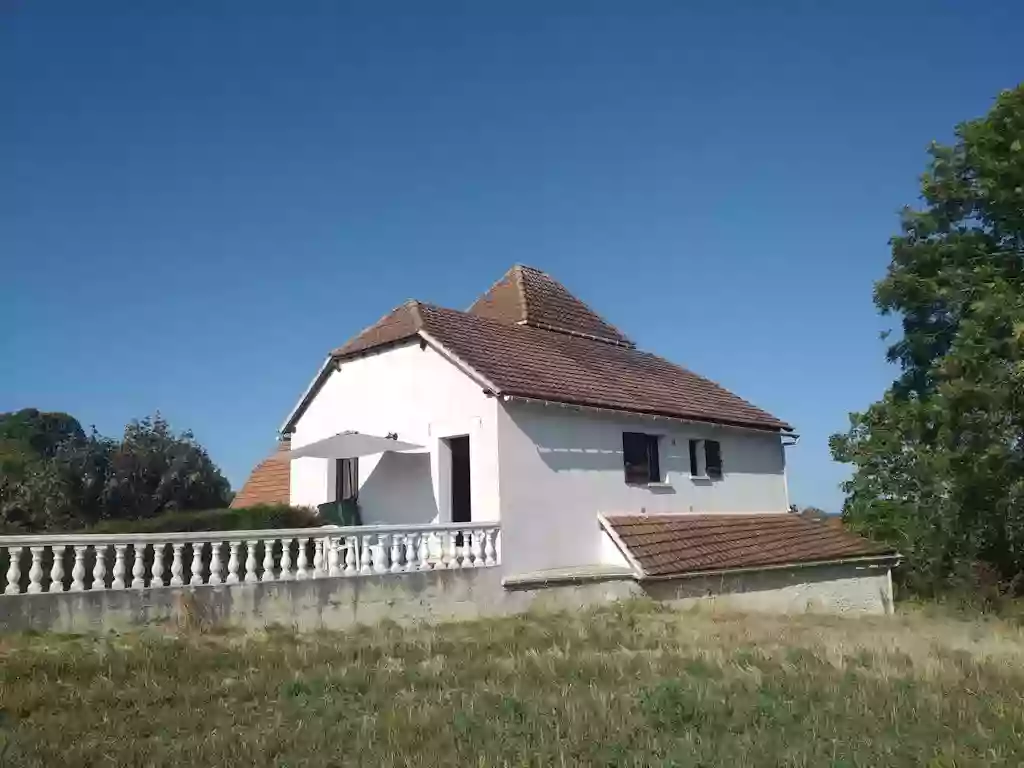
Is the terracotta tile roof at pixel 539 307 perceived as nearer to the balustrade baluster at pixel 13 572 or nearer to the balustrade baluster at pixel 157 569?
the balustrade baluster at pixel 157 569

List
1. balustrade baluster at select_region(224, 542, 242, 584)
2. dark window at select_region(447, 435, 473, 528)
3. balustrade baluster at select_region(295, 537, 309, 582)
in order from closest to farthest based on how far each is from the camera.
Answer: balustrade baluster at select_region(224, 542, 242, 584) → balustrade baluster at select_region(295, 537, 309, 582) → dark window at select_region(447, 435, 473, 528)

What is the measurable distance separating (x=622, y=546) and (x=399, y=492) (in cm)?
483

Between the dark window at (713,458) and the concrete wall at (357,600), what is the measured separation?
305 centimetres

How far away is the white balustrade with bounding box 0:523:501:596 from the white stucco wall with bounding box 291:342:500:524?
4.45ft

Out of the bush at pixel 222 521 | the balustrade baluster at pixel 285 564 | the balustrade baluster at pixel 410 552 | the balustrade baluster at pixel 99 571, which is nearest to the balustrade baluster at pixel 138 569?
the balustrade baluster at pixel 99 571

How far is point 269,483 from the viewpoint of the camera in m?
22.7

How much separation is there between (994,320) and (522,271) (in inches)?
478

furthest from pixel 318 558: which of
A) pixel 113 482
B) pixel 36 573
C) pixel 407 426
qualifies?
pixel 113 482

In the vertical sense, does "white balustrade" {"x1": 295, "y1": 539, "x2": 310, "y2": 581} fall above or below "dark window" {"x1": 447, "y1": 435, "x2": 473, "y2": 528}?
below

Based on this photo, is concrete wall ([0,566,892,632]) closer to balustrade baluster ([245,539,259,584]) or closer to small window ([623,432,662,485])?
balustrade baluster ([245,539,259,584])

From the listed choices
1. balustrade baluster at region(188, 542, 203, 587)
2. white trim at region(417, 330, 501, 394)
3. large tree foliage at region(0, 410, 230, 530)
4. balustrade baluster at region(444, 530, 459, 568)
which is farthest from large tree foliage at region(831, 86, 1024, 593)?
large tree foliage at region(0, 410, 230, 530)

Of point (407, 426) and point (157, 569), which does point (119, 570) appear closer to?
point (157, 569)

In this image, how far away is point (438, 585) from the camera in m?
13.3

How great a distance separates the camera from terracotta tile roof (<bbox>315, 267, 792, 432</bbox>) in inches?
649
